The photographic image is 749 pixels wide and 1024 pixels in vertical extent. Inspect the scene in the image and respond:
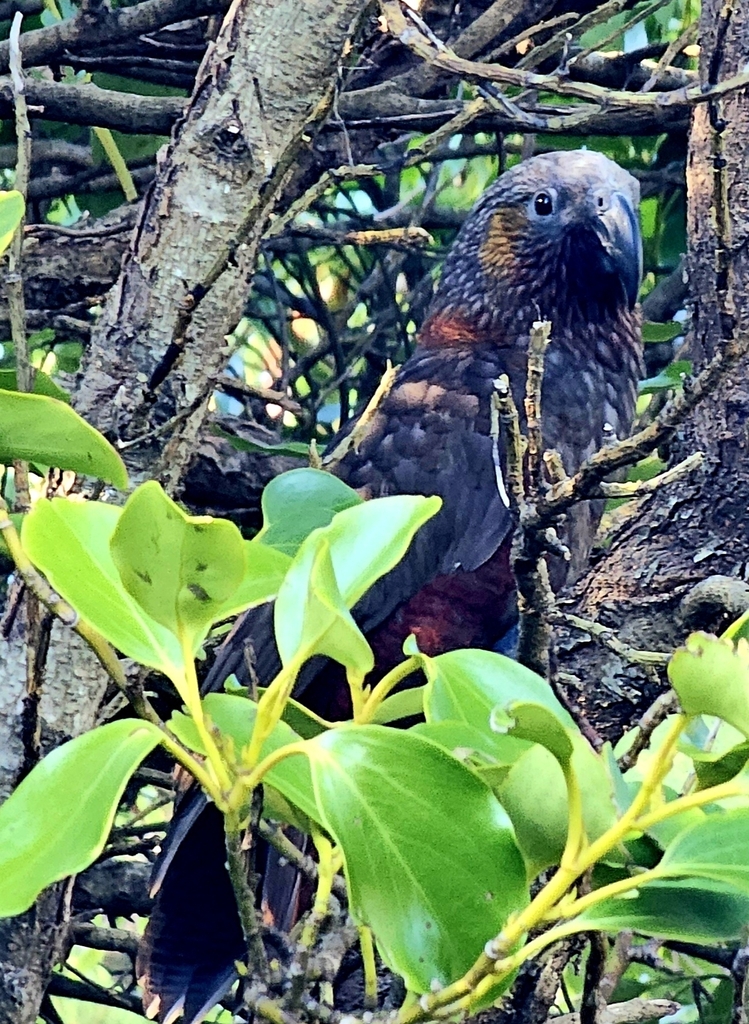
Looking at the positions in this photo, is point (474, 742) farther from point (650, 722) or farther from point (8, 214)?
point (8, 214)

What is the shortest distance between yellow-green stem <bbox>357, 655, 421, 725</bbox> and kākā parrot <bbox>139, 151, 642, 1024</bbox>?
70cm

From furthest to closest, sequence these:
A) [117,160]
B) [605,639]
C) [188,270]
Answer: [117,160] < [188,270] < [605,639]

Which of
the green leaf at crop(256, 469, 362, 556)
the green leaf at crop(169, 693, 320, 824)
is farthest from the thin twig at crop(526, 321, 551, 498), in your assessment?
the green leaf at crop(169, 693, 320, 824)

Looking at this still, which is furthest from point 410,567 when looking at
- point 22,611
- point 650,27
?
point 650,27

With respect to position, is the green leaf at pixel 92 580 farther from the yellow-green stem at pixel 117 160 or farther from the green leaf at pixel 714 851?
the yellow-green stem at pixel 117 160

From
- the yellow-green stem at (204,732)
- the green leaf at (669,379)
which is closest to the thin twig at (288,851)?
the yellow-green stem at (204,732)

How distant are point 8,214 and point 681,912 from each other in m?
0.49

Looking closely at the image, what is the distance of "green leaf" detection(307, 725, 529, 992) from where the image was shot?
55 centimetres

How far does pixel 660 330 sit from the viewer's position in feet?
6.52

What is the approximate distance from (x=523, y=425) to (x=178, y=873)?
0.72 metres

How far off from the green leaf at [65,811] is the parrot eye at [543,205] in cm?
160

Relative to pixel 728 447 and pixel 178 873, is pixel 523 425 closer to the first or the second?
pixel 728 447

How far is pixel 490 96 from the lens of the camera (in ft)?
4.30

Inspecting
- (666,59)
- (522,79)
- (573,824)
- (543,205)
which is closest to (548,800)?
(573,824)
